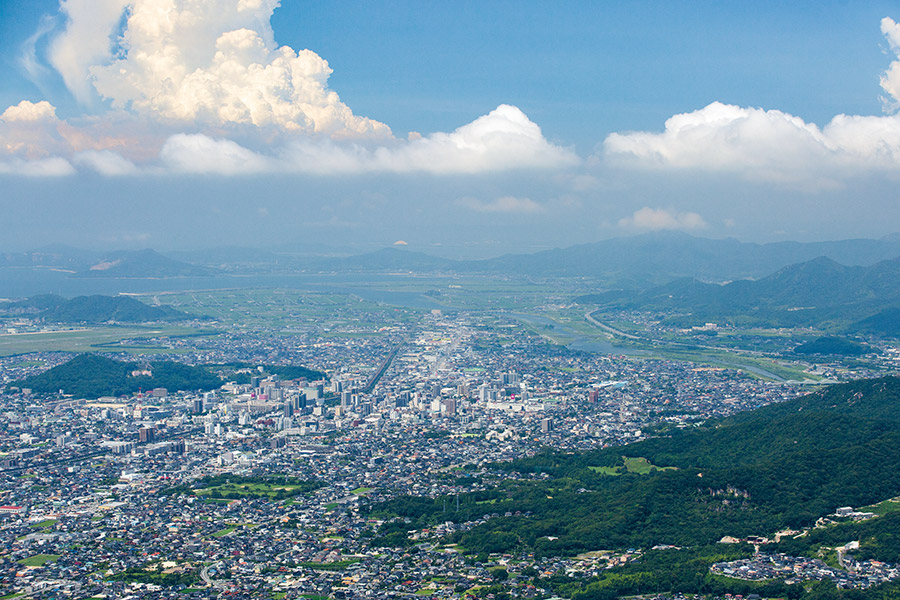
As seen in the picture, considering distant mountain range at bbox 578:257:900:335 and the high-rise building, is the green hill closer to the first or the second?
the high-rise building

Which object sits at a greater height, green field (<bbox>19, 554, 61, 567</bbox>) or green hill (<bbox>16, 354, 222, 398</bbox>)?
green hill (<bbox>16, 354, 222, 398</bbox>)

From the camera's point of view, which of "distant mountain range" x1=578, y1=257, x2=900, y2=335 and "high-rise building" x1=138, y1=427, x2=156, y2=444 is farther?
"distant mountain range" x1=578, y1=257, x2=900, y2=335

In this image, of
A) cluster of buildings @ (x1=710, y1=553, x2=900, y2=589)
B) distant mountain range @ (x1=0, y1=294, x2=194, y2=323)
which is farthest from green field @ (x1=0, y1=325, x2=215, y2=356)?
cluster of buildings @ (x1=710, y1=553, x2=900, y2=589)

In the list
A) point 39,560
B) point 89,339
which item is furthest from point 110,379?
point 39,560

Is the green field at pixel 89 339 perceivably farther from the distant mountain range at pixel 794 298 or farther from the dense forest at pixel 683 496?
the distant mountain range at pixel 794 298

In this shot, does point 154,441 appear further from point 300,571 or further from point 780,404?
point 780,404

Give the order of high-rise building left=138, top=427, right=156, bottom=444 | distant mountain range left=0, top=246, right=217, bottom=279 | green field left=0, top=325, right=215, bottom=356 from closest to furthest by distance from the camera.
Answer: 1. high-rise building left=138, top=427, right=156, bottom=444
2. green field left=0, top=325, right=215, bottom=356
3. distant mountain range left=0, top=246, right=217, bottom=279

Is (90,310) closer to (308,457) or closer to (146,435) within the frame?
(146,435)
